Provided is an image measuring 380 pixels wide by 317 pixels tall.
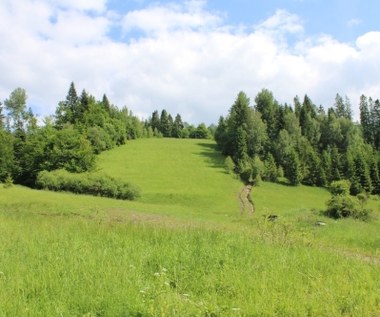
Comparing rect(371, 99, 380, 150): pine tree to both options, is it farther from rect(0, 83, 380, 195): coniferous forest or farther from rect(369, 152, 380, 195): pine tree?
rect(369, 152, 380, 195): pine tree

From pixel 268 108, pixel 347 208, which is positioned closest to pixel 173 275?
A: pixel 347 208

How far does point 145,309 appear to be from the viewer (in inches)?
203

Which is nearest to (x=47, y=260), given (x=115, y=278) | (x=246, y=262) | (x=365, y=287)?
(x=115, y=278)

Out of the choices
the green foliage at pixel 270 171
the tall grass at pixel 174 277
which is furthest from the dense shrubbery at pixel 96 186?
the tall grass at pixel 174 277

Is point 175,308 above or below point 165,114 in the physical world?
below

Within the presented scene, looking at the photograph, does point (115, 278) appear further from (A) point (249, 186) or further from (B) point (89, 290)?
(A) point (249, 186)

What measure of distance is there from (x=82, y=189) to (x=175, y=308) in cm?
5474

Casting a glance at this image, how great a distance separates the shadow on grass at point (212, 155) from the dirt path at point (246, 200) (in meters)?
10.5

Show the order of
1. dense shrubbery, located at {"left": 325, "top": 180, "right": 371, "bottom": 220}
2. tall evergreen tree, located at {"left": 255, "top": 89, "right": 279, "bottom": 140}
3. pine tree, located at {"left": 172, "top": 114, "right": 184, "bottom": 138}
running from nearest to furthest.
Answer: dense shrubbery, located at {"left": 325, "top": 180, "right": 371, "bottom": 220} < tall evergreen tree, located at {"left": 255, "top": 89, "right": 279, "bottom": 140} < pine tree, located at {"left": 172, "top": 114, "right": 184, "bottom": 138}

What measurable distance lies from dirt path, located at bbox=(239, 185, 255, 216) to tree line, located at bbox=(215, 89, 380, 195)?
19.3ft

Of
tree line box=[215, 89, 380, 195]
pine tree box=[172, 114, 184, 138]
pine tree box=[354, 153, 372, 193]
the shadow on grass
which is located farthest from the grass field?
pine tree box=[172, 114, 184, 138]

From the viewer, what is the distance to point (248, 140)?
3912 inches

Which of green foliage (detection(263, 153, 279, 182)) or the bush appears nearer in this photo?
the bush

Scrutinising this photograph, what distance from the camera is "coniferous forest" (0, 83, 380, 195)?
78375 mm
